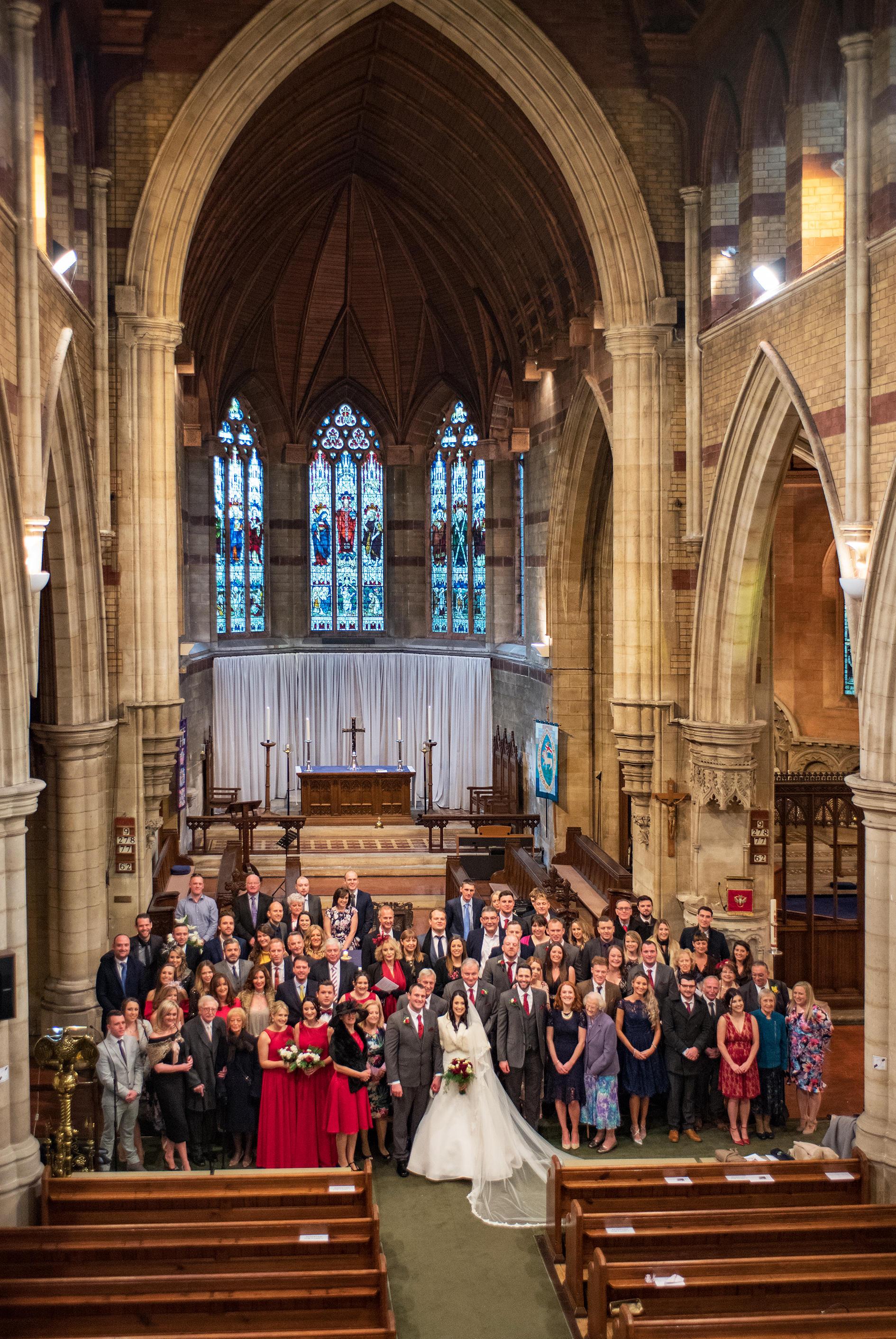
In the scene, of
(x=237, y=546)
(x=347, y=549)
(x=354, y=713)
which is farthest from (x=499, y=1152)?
(x=347, y=549)

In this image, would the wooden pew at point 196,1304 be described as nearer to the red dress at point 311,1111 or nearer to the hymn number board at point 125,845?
the red dress at point 311,1111

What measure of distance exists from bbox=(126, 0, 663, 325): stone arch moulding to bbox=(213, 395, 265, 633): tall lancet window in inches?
459

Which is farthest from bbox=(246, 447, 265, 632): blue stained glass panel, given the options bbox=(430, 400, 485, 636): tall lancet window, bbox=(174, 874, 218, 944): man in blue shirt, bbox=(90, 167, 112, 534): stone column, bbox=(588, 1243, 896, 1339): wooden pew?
bbox=(588, 1243, 896, 1339): wooden pew

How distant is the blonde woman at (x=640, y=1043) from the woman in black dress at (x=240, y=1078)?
267 centimetres

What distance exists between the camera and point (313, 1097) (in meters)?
8.84

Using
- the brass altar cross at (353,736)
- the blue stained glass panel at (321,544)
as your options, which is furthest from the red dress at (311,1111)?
the blue stained glass panel at (321,544)

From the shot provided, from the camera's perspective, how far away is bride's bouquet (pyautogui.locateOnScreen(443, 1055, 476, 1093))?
8.64 meters

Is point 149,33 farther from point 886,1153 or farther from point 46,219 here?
point 886,1153

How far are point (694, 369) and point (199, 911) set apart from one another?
7476 mm

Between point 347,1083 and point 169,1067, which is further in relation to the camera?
point 347,1083

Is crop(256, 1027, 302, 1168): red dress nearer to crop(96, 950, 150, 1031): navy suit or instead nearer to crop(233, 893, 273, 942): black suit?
crop(96, 950, 150, 1031): navy suit

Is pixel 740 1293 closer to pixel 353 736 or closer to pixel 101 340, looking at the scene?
pixel 101 340

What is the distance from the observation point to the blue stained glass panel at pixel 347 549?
27.5 metres

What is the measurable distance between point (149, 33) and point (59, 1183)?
11.3 m
